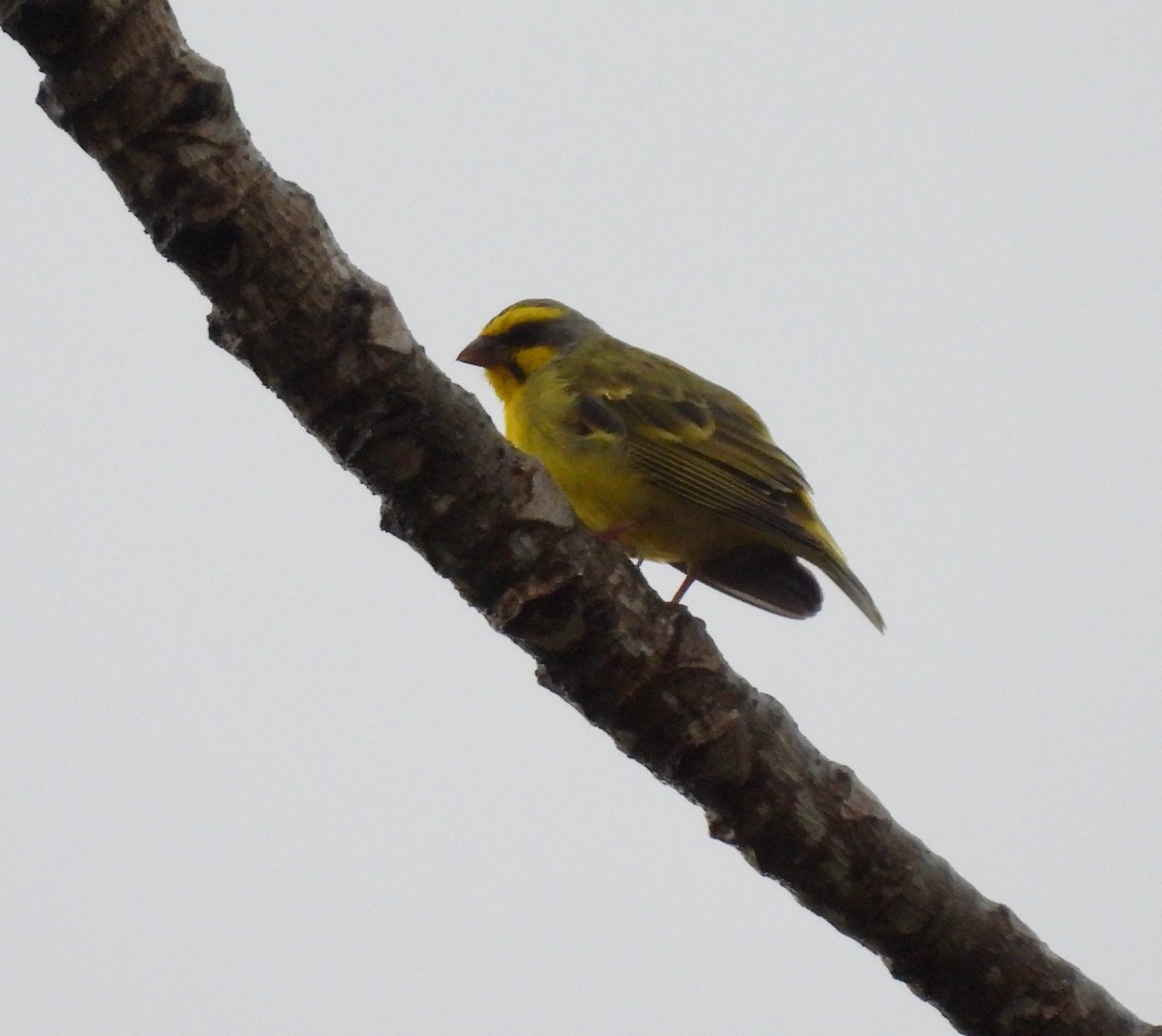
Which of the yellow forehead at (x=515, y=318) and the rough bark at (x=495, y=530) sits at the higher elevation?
the yellow forehead at (x=515, y=318)

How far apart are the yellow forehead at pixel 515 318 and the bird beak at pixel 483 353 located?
0.06 m

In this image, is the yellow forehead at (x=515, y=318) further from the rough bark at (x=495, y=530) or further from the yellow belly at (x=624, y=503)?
the rough bark at (x=495, y=530)

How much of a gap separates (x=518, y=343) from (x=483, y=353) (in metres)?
0.15

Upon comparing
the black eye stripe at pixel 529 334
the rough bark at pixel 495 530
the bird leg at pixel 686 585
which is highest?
the black eye stripe at pixel 529 334

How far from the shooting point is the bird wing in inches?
198

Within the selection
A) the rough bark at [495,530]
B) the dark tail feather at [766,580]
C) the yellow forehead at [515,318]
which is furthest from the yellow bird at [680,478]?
the rough bark at [495,530]

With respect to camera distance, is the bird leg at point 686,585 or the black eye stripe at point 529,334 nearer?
the bird leg at point 686,585

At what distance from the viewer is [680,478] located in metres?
5.07

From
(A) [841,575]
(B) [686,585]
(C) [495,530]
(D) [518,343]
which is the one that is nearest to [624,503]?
(B) [686,585]

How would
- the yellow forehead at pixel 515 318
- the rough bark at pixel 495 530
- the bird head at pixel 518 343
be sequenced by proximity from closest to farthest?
the rough bark at pixel 495 530
the bird head at pixel 518 343
the yellow forehead at pixel 515 318

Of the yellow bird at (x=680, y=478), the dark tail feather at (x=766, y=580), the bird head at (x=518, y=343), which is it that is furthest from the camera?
the bird head at (x=518, y=343)

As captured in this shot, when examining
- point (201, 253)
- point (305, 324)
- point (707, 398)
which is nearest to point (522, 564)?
point (305, 324)

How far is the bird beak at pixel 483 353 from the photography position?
5961 mm

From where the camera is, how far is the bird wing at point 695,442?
16.5 ft
